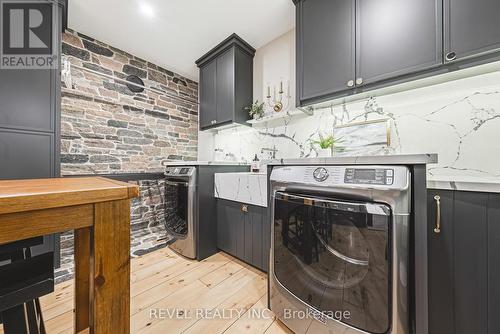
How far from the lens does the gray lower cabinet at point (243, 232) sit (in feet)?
5.56

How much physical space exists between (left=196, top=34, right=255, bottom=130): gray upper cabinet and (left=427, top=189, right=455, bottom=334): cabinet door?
1.87 m

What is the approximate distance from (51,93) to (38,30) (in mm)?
560

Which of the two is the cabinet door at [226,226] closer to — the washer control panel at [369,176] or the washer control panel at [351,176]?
the washer control panel at [351,176]

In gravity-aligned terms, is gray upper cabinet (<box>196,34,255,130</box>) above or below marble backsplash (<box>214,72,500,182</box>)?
above

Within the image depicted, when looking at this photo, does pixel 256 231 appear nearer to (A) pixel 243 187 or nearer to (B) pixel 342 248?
Result: (A) pixel 243 187

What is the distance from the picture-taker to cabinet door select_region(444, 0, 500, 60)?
0.96m

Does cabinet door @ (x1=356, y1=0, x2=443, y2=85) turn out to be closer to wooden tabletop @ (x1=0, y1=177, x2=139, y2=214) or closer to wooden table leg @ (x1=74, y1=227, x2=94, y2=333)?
wooden tabletop @ (x1=0, y1=177, x2=139, y2=214)

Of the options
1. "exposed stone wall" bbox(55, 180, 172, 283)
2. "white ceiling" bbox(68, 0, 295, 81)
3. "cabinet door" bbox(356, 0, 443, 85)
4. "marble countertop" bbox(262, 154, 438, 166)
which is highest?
"white ceiling" bbox(68, 0, 295, 81)

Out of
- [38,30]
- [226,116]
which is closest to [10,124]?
[38,30]

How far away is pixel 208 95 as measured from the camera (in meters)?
2.59

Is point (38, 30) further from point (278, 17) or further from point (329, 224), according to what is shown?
point (329, 224)

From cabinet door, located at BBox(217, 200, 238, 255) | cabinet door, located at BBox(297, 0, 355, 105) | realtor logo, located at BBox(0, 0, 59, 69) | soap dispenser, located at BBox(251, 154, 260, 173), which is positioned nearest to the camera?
cabinet door, located at BBox(297, 0, 355, 105)

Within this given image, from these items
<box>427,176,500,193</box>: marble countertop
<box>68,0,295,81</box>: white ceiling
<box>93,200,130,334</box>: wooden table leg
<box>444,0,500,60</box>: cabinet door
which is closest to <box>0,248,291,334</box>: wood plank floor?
<box>93,200,130,334</box>: wooden table leg

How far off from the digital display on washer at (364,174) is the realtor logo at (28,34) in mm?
2438
